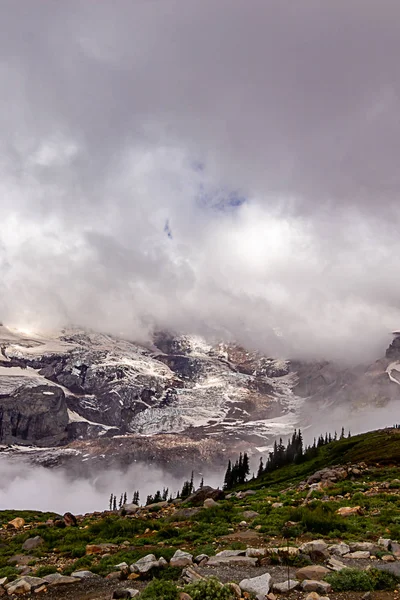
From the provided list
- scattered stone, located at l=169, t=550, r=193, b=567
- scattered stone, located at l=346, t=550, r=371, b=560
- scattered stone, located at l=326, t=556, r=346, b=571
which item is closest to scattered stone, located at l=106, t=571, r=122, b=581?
scattered stone, located at l=169, t=550, r=193, b=567

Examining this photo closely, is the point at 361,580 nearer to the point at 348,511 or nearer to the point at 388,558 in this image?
the point at 388,558

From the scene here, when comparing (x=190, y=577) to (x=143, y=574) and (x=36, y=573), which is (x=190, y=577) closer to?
(x=143, y=574)

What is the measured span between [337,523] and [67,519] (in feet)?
73.5

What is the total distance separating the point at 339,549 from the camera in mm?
17062

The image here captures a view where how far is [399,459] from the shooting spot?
68.9 m

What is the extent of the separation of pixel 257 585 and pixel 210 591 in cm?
183

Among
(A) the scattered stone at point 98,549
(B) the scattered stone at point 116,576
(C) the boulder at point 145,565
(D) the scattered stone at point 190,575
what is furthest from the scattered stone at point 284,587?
(A) the scattered stone at point 98,549

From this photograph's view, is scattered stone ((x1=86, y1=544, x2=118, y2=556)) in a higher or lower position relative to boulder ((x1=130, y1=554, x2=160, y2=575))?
lower

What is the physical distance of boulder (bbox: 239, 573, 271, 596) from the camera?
1239 centimetres

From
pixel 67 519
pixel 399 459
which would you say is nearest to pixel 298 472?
pixel 399 459

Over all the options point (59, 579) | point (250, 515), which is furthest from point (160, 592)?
point (250, 515)

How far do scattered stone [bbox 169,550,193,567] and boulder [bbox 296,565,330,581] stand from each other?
4318mm

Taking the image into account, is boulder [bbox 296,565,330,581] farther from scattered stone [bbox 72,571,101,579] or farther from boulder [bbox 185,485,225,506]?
boulder [bbox 185,485,225,506]

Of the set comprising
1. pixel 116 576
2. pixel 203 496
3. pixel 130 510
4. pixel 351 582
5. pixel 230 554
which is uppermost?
pixel 351 582
